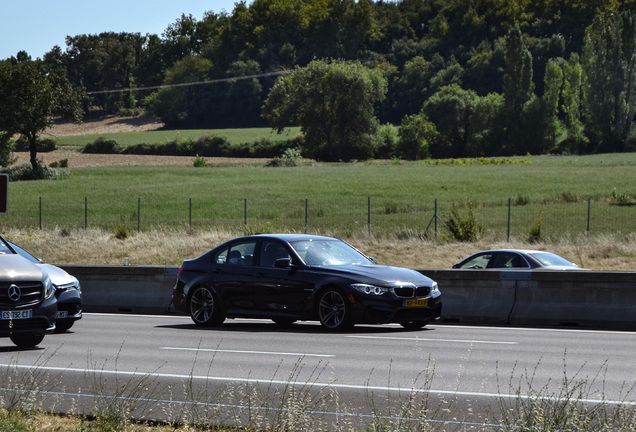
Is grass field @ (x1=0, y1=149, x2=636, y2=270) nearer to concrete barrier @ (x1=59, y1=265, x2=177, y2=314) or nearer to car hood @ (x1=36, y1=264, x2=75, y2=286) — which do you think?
concrete barrier @ (x1=59, y1=265, x2=177, y2=314)

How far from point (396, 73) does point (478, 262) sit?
147 meters

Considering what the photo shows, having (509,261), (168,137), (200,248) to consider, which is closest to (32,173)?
(200,248)

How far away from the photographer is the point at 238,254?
1836 centimetres

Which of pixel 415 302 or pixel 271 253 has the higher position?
pixel 271 253

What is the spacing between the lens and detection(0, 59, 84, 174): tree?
256 ft

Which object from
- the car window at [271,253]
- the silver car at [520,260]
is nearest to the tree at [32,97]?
the silver car at [520,260]

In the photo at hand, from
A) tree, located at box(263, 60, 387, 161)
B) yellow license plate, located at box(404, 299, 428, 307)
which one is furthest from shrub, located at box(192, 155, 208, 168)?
yellow license plate, located at box(404, 299, 428, 307)

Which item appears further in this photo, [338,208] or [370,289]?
[338,208]

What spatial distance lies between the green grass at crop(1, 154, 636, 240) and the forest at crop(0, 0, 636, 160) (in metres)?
21.5

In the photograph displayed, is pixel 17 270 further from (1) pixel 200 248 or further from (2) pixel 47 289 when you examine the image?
(1) pixel 200 248

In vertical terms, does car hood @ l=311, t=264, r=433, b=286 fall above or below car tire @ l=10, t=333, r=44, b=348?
above

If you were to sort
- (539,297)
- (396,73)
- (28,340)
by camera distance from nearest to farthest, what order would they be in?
1. (28,340)
2. (539,297)
3. (396,73)

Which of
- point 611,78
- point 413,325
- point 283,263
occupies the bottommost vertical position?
point 413,325

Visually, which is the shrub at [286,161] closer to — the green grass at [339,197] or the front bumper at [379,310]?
the green grass at [339,197]
